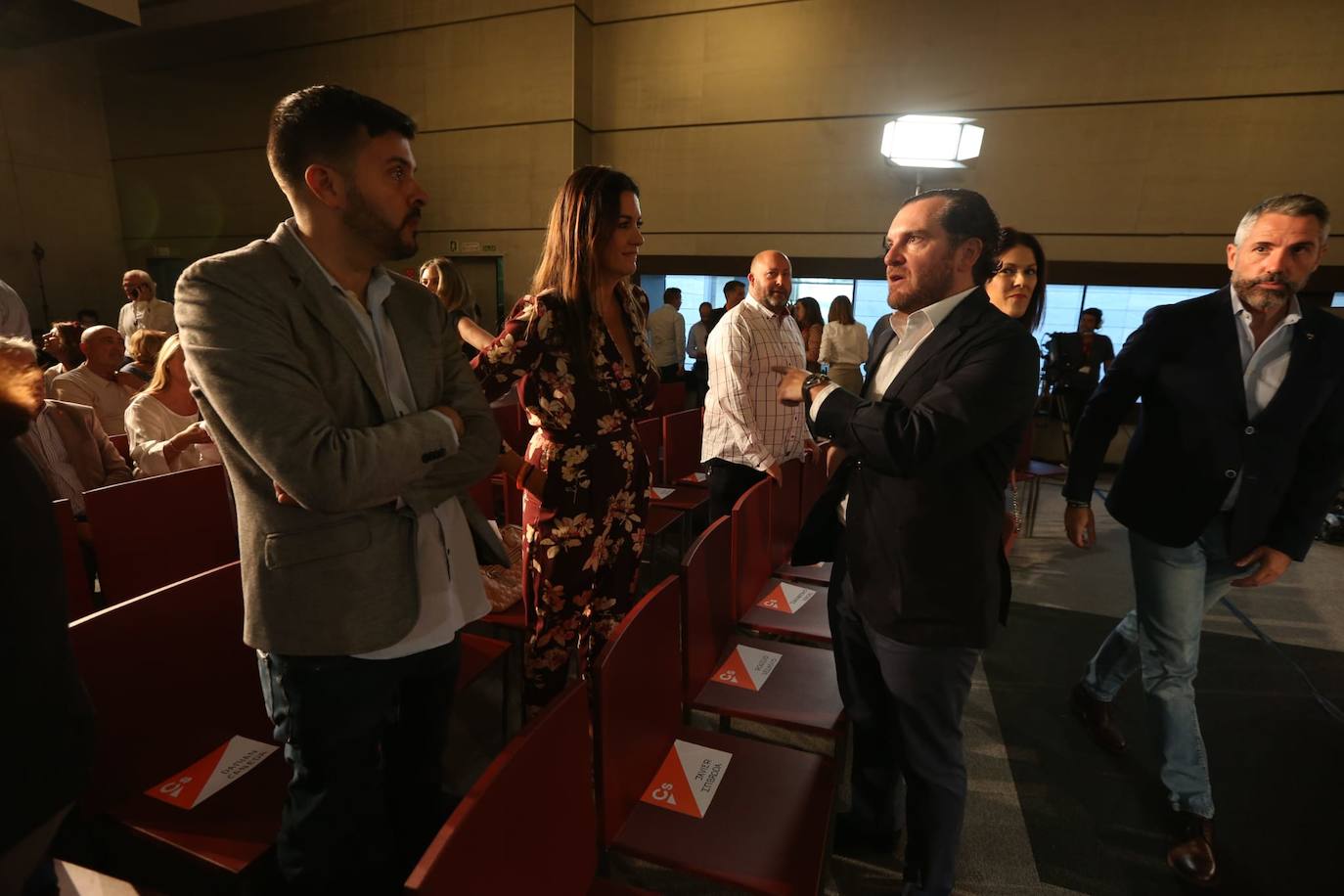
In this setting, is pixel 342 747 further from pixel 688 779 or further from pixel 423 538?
pixel 688 779

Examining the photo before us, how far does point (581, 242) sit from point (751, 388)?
3.80 ft

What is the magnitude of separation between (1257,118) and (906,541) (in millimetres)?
6632

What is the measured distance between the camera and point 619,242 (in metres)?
1.64

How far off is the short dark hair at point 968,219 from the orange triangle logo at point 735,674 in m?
1.19

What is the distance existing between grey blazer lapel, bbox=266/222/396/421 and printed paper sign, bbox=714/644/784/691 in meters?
1.22

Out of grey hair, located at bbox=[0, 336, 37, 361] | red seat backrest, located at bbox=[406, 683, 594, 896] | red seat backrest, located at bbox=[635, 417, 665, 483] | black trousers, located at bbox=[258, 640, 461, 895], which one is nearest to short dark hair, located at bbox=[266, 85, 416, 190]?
grey hair, located at bbox=[0, 336, 37, 361]

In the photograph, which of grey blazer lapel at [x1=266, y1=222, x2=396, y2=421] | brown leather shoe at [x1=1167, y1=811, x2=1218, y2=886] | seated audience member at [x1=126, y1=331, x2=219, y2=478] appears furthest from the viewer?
seated audience member at [x1=126, y1=331, x2=219, y2=478]

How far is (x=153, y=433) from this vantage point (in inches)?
96.0

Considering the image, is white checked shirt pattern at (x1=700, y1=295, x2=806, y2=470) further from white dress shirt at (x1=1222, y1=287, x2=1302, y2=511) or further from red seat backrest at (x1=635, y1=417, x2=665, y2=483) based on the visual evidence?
white dress shirt at (x1=1222, y1=287, x2=1302, y2=511)

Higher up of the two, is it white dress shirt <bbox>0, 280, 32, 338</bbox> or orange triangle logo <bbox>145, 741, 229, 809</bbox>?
white dress shirt <bbox>0, 280, 32, 338</bbox>

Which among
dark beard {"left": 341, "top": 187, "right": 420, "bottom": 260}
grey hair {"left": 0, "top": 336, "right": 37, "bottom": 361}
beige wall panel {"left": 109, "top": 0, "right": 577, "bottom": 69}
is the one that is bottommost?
grey hair {"left": 0, "top": 336, "right": 37, "bottom": 361}

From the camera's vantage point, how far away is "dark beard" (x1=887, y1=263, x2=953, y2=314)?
1282mm

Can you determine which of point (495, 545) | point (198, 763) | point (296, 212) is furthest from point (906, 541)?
point (198, 763)

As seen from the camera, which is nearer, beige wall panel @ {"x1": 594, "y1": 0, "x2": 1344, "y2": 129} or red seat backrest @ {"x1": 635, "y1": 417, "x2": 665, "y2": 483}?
red seat backrest @ {"x1": 635, "y1": 417, "x2": 665, "y2": 483}
